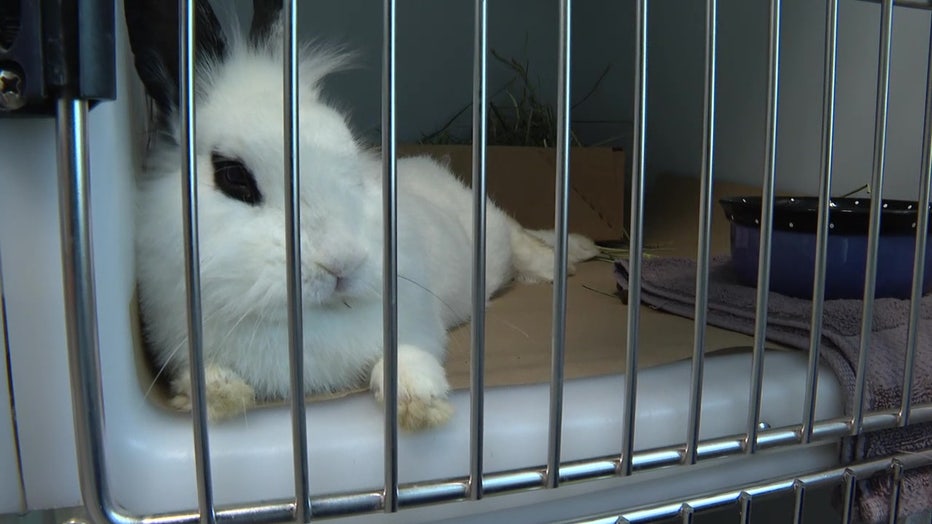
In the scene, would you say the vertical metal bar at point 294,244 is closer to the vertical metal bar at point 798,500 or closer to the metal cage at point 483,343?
the metal cage at point 483,343

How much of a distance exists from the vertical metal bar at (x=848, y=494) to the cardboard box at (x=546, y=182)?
86 centimetres

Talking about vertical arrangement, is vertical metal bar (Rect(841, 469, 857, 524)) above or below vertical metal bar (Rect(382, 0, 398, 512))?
below

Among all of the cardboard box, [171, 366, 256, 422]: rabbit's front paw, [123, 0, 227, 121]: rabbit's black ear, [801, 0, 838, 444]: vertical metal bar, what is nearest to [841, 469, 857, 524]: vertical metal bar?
[801, 0, 838, 444]: vertical metal bar

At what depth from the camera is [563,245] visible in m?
0.50

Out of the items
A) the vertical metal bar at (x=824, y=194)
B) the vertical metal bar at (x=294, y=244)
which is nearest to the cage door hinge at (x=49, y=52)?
the vertical metal bar at (x=294, y=244)

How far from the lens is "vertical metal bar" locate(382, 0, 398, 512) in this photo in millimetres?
434

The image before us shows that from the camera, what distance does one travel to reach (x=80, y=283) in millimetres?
386

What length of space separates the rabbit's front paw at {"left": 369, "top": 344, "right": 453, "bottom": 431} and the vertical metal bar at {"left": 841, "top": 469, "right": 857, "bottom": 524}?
409mm

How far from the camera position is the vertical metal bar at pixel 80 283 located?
377 mm

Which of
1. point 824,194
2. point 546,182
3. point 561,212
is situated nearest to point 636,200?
point 561,212

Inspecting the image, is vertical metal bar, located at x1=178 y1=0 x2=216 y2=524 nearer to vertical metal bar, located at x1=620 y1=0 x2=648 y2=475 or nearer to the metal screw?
the metal screw

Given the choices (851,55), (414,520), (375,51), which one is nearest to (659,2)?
(851,55)

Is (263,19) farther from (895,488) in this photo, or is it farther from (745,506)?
(895,488)

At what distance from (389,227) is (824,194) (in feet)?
1.28
